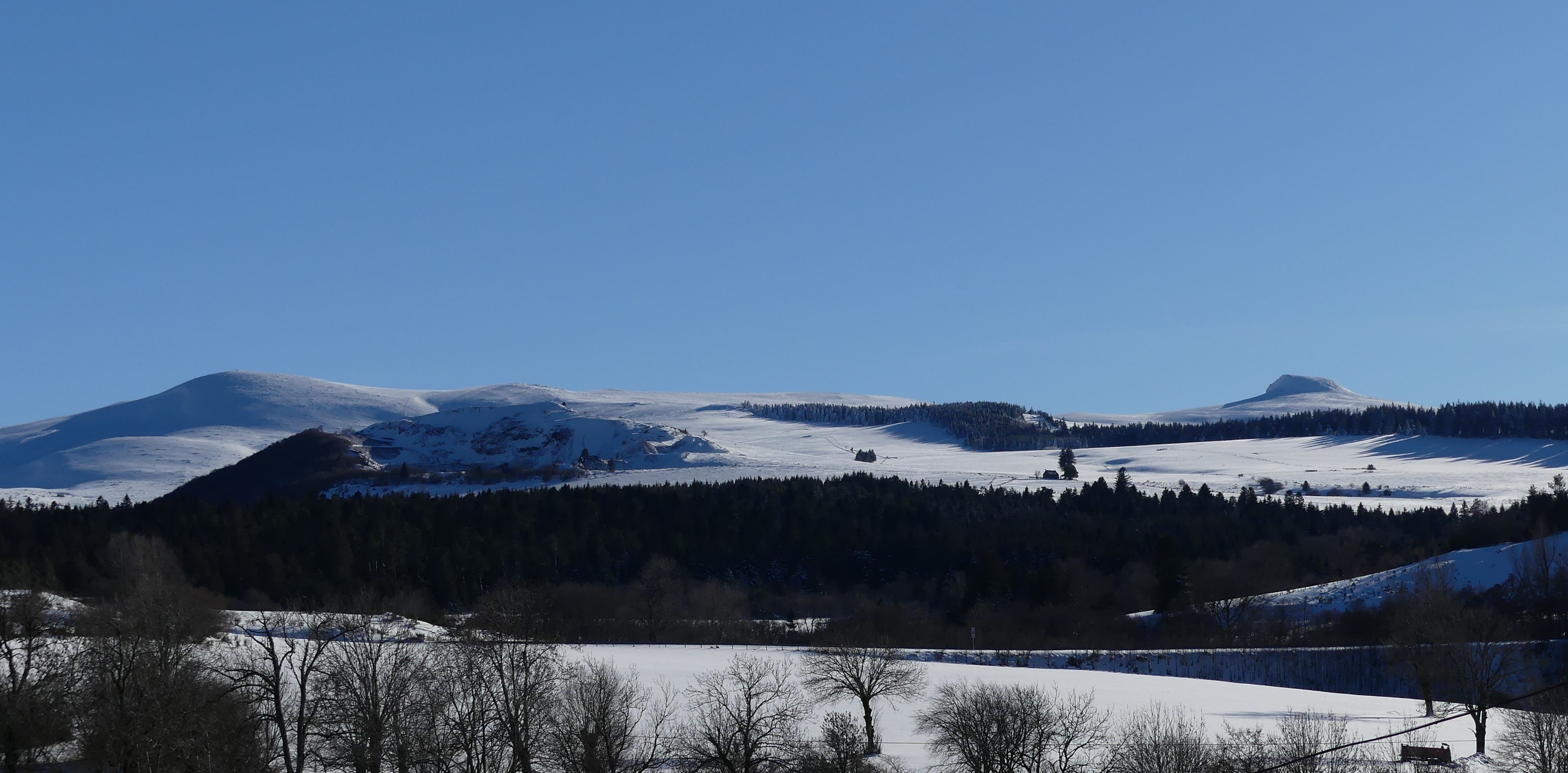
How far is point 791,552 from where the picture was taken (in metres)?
177

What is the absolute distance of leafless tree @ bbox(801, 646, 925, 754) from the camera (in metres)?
76.2

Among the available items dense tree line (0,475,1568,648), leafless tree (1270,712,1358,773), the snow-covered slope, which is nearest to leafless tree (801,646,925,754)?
leafless tree (1270,712,1358,773)

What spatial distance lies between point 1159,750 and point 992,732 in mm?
11743

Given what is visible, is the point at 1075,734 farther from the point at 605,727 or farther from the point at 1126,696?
the point at 1126,696

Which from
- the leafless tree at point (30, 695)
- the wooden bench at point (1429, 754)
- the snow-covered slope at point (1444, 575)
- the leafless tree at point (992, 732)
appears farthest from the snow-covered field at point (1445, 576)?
the leafless tree at point (30, 695)

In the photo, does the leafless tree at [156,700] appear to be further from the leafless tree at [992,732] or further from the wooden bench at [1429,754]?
the wooden bench at [1429,754]

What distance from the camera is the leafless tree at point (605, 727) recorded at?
197 feet

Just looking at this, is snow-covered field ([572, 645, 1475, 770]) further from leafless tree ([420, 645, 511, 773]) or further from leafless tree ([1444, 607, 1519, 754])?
leafless tree ([420, 645, 511, 773])

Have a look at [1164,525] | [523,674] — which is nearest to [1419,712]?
[523,674]

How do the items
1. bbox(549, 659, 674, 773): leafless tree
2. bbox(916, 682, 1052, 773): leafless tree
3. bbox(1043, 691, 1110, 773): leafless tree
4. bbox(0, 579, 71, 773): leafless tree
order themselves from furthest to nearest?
bbox(1043, 691, 1110, 773): leafless tree, bbox(549, 659, 674, 773): leafless tree, bbox(916, 682, 1052, 773): leafless tree, bbox(0, 579, 71, 773): leafless tree

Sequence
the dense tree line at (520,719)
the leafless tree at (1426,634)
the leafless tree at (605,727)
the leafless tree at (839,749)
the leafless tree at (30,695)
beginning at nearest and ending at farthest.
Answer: the dense tree line at (520,719)
the leafless tree at (839,749)
the leafless tree at (30,695)
the leafless tree at (605,727)
the leafless tree at (1426,634)

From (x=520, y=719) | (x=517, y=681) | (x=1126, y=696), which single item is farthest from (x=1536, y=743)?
(x=517, y=681)

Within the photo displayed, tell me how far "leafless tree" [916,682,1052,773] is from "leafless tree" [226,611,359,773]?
93.3ft

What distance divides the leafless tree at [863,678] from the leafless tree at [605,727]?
9534mm
